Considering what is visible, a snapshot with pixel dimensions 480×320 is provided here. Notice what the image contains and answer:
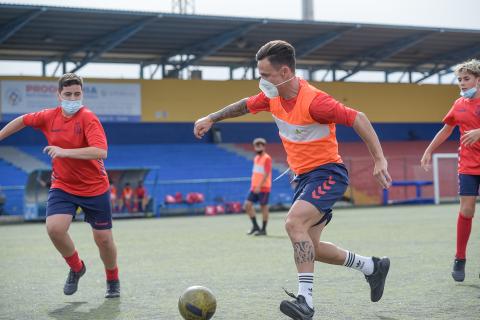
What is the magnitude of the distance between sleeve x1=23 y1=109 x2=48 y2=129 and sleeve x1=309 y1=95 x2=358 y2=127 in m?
2.91

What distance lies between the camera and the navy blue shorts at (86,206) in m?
7.48

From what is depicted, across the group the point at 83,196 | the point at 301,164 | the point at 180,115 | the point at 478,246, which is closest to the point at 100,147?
the point at 83,196

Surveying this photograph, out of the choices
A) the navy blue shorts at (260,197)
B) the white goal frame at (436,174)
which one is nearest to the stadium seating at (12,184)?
the navy blue shorts at (260,197)

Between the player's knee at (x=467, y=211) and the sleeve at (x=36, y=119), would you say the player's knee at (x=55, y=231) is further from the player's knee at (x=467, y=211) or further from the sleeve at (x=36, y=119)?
the player's knee at (x=467, y=211)

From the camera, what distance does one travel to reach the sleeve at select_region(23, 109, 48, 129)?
761 centimetres

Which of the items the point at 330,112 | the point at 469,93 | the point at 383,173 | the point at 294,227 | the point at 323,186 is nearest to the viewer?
the point at 383,173

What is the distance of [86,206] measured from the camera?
7535 millimetres

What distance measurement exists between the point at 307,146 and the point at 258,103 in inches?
25.2

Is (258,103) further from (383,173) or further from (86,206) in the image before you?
(86,206)

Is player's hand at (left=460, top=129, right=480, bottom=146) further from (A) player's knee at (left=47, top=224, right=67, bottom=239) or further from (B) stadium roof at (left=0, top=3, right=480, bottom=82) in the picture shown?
(B) stadium roof at (left=0, top=3, right=480, bottom=82)

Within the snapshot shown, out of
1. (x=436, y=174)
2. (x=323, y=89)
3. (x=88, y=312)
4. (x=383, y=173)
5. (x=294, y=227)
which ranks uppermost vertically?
(x=323, y=89)

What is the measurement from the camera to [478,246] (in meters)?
11.9

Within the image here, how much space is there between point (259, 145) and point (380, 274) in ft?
35.4

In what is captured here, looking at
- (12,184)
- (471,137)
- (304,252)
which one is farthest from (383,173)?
(12,184)
